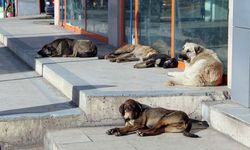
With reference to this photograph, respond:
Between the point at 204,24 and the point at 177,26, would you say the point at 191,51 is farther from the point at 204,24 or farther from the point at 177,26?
the point at 177,26

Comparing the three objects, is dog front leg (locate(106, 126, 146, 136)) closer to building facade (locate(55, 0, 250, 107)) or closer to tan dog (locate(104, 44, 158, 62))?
building facade (locate(55, 0, 250, 107))

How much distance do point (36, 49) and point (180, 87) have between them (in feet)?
20.1

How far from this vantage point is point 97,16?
16.9m

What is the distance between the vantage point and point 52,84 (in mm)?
10227

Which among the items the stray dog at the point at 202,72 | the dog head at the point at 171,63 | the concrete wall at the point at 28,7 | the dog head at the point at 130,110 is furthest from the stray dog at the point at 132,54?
the concrete wall at the point at 28,7

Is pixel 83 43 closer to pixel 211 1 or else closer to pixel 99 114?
pixel 211 1

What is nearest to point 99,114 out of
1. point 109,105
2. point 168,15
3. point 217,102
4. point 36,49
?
point 109,105

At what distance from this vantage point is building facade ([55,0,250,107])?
7.85 m

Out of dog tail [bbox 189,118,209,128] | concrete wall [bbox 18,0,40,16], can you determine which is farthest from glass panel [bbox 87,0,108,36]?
concrete wall [bbox 18,0,40,16]

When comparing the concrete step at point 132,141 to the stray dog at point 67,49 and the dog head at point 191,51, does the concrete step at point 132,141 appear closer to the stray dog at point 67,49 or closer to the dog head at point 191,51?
the dog head at point 191,51

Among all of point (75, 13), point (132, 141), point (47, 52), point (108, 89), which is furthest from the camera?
point (75, 13)

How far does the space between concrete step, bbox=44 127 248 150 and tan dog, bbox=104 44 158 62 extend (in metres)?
4.18

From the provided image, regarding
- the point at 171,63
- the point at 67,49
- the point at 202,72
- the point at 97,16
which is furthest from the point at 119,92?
the point at 97,16

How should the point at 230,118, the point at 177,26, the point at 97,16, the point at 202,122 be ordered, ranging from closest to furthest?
the point at 230,118, the point at 202,122, the point at 177,26, the point at 97,16
